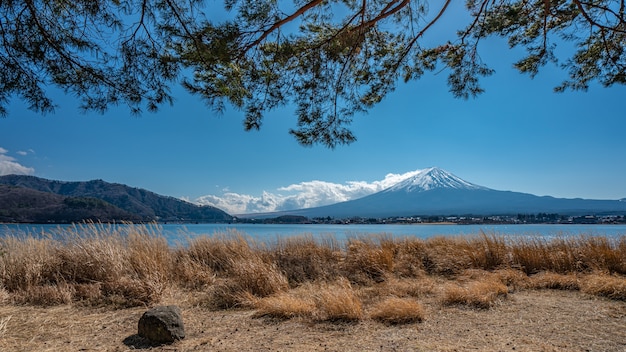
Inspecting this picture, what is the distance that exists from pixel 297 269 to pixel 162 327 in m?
2.79

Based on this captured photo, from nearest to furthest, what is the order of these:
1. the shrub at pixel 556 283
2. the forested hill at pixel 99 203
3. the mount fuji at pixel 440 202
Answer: the shrub at pixel 556 283, the forested hill at pixel 99 203, the mount fuji at pixel 440 202

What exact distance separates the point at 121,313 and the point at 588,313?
4731mm

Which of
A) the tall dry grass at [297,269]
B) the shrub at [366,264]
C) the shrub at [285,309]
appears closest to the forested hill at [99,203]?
the tall dry grass at [297,269]

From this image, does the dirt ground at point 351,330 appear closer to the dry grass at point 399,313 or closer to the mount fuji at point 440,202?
the dry grass at point 399,313

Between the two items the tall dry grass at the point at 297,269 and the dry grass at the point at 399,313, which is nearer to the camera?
the dry grass at the point at 399,313

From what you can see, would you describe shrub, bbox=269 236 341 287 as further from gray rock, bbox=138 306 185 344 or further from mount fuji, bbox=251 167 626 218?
mount fuji, bbox=251 167 626 218

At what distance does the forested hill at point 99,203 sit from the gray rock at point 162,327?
1638 centimetres

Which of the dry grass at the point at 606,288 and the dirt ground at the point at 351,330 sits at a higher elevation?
the dry grass at the point at 606,288

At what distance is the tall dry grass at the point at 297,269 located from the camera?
12.6 feet

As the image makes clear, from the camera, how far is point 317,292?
155 inches

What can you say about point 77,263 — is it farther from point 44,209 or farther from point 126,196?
point 126,196

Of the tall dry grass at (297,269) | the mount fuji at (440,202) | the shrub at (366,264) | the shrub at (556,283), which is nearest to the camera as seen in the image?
the tall dry grass at (297,269)

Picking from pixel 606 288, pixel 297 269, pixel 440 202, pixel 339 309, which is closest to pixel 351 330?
pixel 339 309

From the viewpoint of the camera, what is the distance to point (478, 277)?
195 inches
